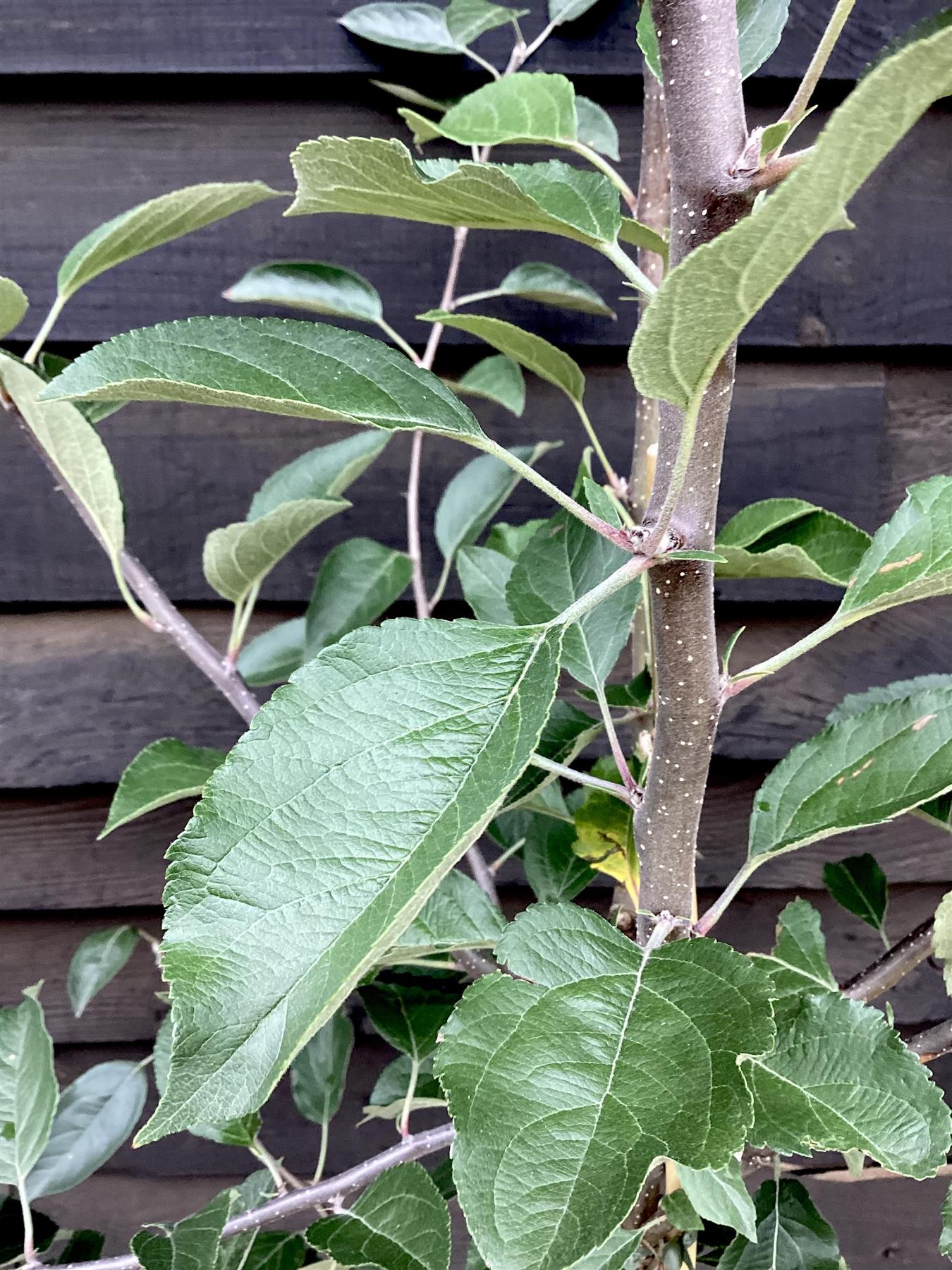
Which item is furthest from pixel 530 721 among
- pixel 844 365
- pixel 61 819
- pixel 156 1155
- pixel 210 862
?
pixel 156 1155

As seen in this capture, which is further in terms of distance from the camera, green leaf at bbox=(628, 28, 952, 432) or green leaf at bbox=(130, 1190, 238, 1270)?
green leaf at bbox=(130, 1190, 238, 1270)

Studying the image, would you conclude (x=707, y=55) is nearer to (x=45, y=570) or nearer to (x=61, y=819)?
(x=45, y=570)

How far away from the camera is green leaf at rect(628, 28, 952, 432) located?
0.50ft

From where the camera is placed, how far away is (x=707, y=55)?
Answer: 0.23 meters

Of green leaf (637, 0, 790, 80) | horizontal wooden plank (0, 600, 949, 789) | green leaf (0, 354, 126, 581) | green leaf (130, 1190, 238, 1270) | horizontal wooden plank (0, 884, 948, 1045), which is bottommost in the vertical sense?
horizontal wooden plank (0, 884, 948, 1045)

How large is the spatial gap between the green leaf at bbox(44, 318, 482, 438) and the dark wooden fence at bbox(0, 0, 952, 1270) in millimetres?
546

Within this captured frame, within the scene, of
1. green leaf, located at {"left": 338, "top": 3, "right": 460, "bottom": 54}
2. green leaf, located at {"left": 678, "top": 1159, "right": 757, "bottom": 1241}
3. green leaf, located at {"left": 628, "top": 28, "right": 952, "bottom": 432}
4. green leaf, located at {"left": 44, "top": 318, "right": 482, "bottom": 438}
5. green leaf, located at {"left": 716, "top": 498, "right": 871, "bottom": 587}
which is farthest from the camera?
green leaf, located at {"left": 338, "top": 3, "right": 460, "bottom": 54}

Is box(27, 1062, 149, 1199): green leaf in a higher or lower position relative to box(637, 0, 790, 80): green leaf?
lower

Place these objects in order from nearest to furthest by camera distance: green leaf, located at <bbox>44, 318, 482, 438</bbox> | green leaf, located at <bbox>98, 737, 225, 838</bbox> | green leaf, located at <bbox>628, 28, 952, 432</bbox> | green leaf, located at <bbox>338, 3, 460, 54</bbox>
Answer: green leaf, located at <bbox>628, 28, 952, 432</bbox>, green leaf, located at <bbox>44, 318, 482, 438</bbox>, green leaf, located at <bbox>98, 737, 225, 838</bbox>, green leaf, located at <bbox>338, 3, 460, 54</bbox>

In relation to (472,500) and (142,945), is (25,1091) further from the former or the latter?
(472,500)

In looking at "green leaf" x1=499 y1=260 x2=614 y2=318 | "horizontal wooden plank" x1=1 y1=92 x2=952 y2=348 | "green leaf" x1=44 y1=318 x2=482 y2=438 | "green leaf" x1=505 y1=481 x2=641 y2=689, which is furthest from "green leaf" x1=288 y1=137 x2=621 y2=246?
"horizontal wooden plank" x1=1 y1=92 x2=952 y2=348

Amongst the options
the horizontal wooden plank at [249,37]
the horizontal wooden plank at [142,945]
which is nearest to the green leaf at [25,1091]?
the horizontal wooden plank at [142,945]

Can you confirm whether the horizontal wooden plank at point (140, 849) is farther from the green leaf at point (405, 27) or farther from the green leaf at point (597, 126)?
the green leaf at point (405, 27)

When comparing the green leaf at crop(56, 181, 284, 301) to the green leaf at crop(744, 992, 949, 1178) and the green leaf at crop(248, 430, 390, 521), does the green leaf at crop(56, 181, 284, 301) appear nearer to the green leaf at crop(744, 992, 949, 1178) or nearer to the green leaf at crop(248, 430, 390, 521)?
the green leaf at crop(248, 430, 390, 521)
